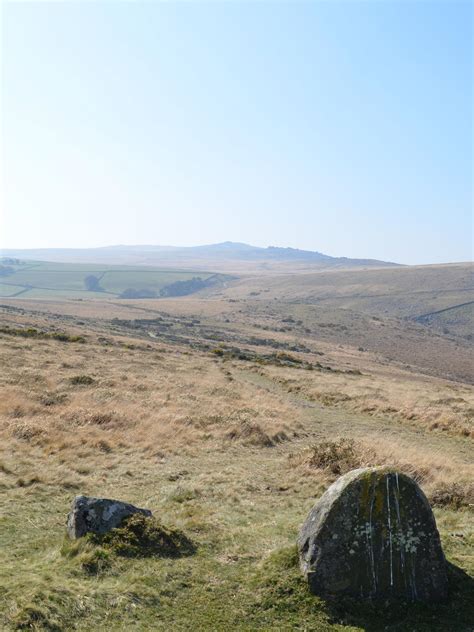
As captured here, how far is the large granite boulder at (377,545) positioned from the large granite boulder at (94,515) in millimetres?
4114

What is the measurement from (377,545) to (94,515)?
575cm

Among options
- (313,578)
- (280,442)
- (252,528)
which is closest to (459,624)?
(313,578)

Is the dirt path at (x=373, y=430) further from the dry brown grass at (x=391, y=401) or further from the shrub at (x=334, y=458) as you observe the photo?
the shrub at (x=334, y=458)

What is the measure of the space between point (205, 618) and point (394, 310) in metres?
155

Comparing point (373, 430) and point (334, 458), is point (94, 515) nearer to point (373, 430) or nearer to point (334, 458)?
point (334, 458)

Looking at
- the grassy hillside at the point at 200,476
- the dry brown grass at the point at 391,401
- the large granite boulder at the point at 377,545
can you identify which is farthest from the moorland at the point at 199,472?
the large granite boulder at the point at 377,545

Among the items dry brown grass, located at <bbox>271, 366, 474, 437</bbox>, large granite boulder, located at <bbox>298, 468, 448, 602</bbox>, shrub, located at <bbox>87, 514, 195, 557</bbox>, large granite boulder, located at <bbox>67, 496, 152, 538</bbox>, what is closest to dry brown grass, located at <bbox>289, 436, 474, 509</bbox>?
large granite boulder, located at <bbox>298, 468, 448, 602</bbox>

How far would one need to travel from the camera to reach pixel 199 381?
3478 centimetres

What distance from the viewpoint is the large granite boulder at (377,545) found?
8.33 m

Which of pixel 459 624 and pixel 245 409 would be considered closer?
pixel 459 624

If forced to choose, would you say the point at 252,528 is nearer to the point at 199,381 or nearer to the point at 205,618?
the point at 205,618

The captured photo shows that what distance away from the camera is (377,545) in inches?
332

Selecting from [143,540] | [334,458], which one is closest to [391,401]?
[334,458]

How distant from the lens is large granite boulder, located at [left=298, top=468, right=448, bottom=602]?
833 centimetres
